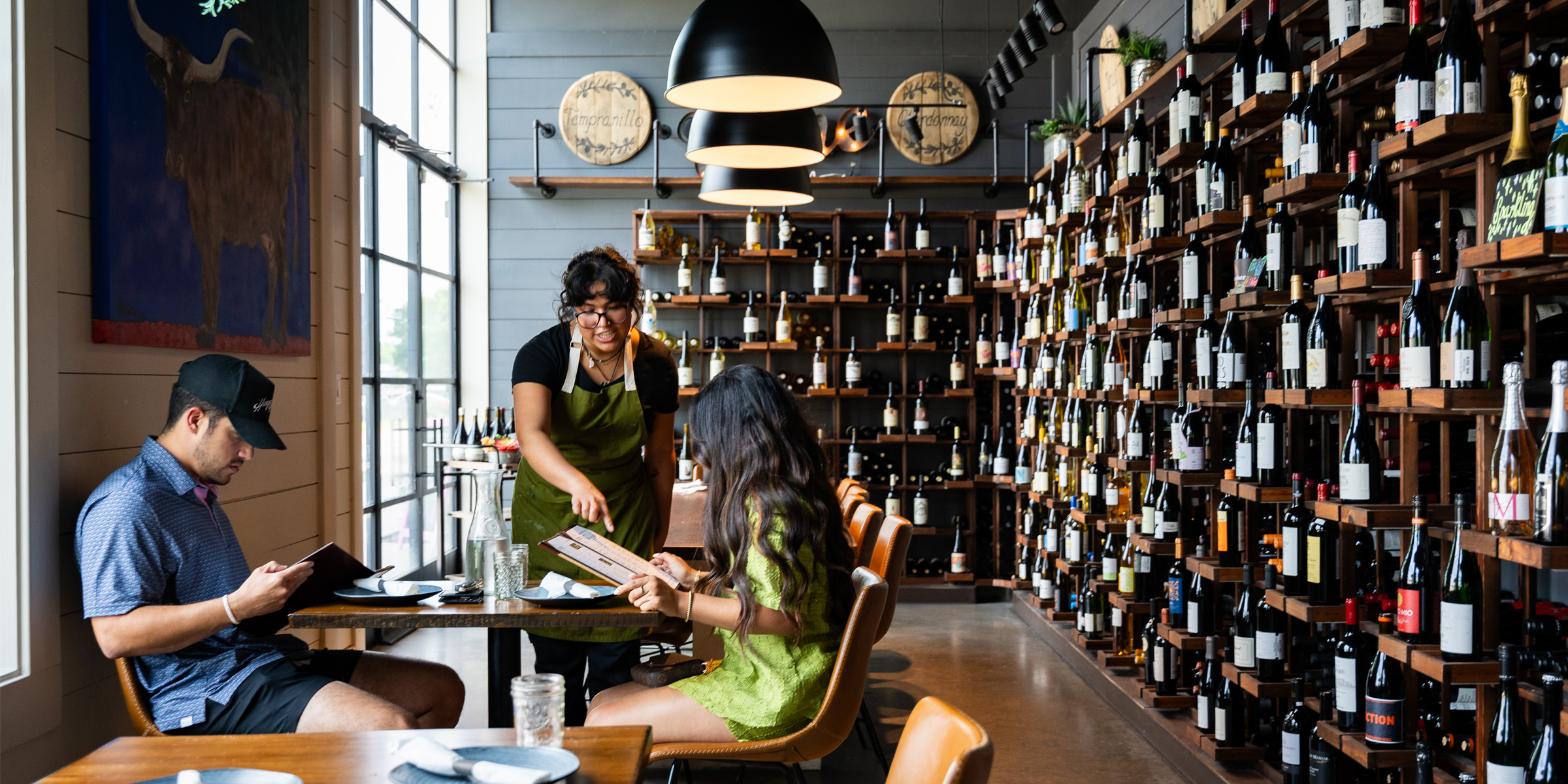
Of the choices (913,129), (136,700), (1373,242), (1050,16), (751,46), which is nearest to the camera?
(136,700)

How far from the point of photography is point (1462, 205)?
10.5 feet

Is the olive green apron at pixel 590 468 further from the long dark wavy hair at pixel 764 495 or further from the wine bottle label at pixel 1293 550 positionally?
the wine bottle label at pixel 1293 550

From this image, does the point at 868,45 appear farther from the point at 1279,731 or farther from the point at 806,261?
the point at 1279,731

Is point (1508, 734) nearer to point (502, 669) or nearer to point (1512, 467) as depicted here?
point (1512, 467)

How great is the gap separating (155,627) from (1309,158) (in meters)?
3.08

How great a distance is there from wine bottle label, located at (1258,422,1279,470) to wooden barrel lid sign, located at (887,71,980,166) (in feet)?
15.2

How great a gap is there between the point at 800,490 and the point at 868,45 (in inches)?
237

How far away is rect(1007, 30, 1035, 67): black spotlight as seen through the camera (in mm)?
5457

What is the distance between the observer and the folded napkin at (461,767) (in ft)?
4.64

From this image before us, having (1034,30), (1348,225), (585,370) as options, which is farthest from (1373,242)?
(1034,30)

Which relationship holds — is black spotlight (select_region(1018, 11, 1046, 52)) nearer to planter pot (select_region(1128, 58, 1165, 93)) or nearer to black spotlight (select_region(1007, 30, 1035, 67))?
black spotlight (select_region(1007, 30, 1035, 67))

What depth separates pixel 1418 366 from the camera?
8.59 ft

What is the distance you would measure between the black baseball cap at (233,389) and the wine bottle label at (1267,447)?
9.16 ft

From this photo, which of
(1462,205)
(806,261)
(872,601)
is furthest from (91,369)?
(806,261)
